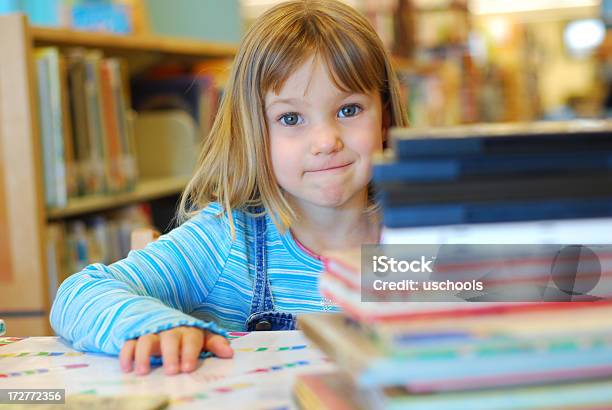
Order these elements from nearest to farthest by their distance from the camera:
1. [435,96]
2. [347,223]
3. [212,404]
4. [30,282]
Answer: [212,404] → [347,223] → [30,282] → [435,96]

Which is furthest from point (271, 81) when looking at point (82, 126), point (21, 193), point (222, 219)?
point (82, 126)

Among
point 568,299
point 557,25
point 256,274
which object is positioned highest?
point 557,25

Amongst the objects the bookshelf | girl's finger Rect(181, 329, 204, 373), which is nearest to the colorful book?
girl's finger Rect(181, 329, 204, 373)

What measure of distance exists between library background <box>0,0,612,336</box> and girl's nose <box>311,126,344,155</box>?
68 cm

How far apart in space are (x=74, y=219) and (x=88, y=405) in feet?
5.54

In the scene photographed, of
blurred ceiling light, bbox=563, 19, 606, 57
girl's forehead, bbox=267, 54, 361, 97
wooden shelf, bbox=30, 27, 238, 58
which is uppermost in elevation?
blurred ceiling light, bbox=563, 19, 606, 57

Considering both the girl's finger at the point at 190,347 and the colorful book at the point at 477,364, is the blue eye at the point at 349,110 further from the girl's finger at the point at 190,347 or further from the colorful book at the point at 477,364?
the colorful book at the point at 477,364

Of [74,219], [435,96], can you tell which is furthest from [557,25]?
[74,219]

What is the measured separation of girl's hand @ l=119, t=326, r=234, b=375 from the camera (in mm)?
734

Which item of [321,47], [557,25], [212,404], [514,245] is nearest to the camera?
[514,245]

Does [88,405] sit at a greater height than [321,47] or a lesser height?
lesser

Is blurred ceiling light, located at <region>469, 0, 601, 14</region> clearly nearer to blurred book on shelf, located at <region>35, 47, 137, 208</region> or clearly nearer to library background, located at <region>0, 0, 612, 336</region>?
library background, located at <region>0, 0, 612, 336</region>

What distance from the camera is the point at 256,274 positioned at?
4.01ft

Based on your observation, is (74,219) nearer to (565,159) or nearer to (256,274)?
(256,274)
